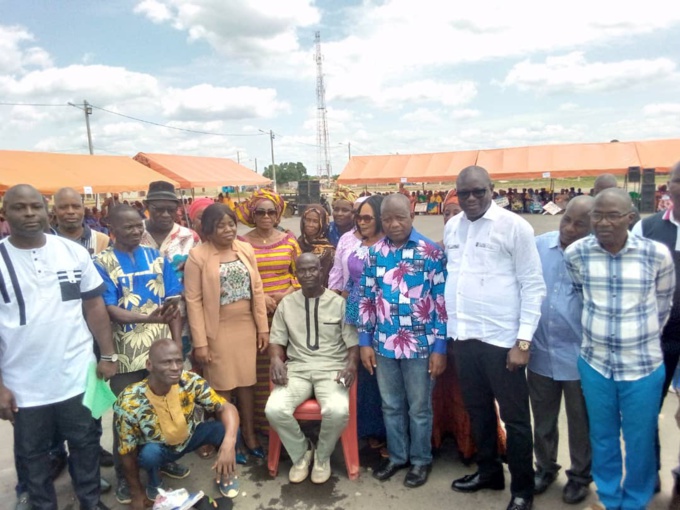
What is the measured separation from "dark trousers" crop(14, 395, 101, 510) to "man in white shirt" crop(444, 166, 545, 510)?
2.14 metres

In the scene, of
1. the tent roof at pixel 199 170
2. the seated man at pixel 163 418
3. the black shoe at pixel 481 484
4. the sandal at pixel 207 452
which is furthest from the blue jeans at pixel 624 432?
the tent roof at pixel 199 170

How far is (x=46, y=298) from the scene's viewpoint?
248 cm

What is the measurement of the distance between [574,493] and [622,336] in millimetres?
1093

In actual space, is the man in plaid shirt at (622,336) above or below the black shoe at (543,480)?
above

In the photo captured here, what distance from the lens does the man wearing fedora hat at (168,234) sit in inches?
141

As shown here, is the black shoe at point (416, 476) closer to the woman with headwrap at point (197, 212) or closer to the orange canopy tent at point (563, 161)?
the woman with headwrap at point (197, 212)

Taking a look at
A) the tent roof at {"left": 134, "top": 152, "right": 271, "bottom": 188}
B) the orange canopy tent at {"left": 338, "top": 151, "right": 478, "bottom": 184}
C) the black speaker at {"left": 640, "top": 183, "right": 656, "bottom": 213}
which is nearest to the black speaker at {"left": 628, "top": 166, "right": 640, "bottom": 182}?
the black speaker at {"left": 640, "top": 183, "right": 656, "bottom": 213}

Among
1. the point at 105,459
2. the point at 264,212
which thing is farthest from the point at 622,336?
the point at 105,459

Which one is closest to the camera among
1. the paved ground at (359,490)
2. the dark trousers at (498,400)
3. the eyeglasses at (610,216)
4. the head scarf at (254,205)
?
the eyeglasses at (610,216)

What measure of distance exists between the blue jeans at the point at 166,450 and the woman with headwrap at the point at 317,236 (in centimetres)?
152

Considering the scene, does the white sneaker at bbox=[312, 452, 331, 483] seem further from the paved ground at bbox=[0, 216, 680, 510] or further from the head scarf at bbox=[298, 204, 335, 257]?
the head scarf at bbox=[298, 204, 335, 257]

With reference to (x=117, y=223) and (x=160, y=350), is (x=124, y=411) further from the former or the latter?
(x=117, y=223)

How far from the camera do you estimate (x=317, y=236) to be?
417cm

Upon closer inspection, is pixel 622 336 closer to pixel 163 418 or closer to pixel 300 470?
pixel 300 470
